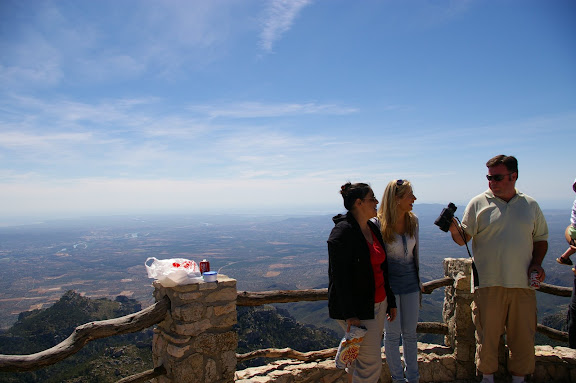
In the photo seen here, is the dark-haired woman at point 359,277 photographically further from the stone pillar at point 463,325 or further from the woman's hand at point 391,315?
the stone pillar at point 463,325

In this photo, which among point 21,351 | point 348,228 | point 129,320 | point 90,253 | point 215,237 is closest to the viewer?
point 348,228

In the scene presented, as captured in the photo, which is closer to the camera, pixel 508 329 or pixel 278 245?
pixel 508 329

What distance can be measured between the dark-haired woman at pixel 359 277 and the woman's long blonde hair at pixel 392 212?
29 cm

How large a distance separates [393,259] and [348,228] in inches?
31.5

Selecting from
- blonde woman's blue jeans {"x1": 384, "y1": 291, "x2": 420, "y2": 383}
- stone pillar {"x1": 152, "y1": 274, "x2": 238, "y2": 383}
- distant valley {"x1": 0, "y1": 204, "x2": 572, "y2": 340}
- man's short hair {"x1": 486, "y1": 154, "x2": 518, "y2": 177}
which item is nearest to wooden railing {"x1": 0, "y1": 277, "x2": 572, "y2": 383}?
stone pillar {"x1": 152, "y1": 274, "x2": 238, "y2": 383}

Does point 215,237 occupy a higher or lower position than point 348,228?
lower

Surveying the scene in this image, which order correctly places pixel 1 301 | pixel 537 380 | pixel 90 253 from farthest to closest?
1. pixel 90 253
2. pixel 1 301
3. pixel 537 380

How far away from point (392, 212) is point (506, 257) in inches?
45.3

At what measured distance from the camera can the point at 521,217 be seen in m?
3.30

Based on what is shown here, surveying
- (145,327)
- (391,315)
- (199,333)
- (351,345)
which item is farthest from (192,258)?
(351,345)

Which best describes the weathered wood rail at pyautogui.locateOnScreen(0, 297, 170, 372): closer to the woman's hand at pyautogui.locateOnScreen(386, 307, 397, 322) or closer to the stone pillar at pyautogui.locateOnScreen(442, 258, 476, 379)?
the woman's hand at pyautogui.locateOnScreen(386, 307, 397, 322)

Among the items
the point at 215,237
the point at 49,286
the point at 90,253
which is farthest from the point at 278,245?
the point at 49,286

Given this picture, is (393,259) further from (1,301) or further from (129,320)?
(1,301)

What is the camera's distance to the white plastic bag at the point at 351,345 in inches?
106
